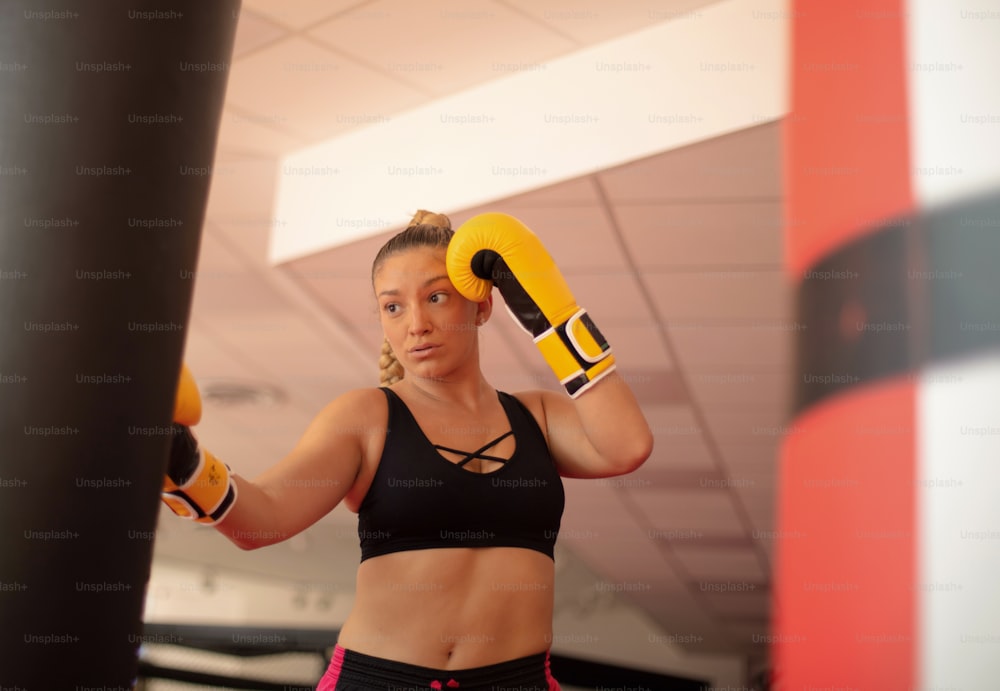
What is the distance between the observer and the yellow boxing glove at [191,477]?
45.6 inches

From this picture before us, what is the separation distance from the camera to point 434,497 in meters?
1.25

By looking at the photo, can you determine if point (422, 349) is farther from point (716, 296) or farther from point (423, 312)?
point (716, 296)

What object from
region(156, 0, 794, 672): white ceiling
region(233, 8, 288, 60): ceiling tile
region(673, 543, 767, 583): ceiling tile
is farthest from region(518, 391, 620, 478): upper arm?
region(673, 543, 767, 583): ceiling tile

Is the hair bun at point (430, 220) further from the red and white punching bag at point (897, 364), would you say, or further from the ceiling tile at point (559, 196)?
the ceiling tile at point (559, 196)

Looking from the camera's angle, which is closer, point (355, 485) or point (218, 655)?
point (355, 485)

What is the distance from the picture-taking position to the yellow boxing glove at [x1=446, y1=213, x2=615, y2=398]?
1318 mm

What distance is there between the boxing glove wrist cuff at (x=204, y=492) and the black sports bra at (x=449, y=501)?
0.19 metres

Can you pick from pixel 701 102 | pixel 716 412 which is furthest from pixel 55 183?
pixel 716 412

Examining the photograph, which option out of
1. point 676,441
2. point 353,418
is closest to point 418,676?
point 353,418

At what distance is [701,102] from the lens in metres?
2.55

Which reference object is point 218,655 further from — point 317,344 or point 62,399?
point 62,399

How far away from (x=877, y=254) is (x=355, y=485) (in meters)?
0.73

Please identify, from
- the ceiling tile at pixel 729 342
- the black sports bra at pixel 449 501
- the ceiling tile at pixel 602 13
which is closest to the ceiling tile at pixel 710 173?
the ceiling tile at pixel 602 13

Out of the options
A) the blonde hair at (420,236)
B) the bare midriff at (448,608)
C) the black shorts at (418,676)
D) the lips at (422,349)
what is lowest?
the black shorts at (418,676)
